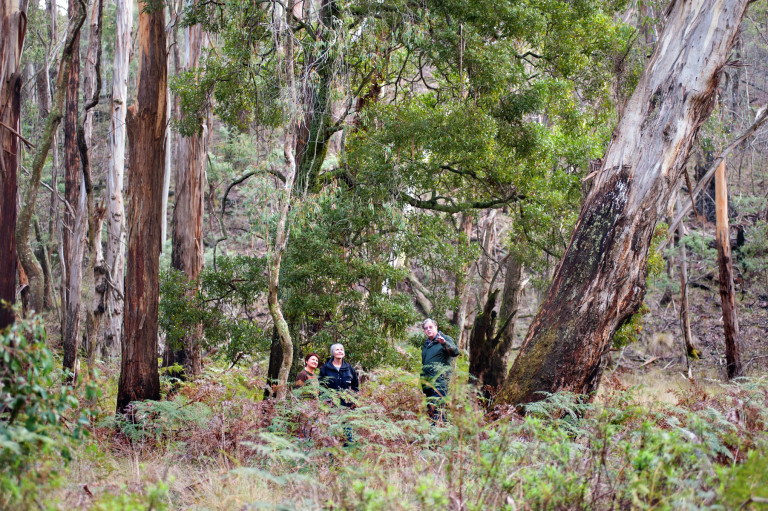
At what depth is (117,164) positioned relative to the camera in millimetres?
14375

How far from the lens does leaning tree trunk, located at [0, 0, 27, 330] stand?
22.9 ft

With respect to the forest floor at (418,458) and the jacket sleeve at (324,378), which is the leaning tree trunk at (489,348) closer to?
the forest floor at (418,458)

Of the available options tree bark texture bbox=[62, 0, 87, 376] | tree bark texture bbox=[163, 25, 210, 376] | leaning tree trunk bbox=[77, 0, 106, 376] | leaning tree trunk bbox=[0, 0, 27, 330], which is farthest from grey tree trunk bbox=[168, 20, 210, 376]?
leaning tree trunk bbox=[0, 0, 27, 330]

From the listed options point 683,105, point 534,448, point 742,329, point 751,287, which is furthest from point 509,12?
point 751,287

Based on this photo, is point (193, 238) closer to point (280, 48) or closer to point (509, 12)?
point (280, 48)

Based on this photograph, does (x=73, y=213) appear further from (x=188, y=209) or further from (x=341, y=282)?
(x=341, y=282)

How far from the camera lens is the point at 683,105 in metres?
8.09

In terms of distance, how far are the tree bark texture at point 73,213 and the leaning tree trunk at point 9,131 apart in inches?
182

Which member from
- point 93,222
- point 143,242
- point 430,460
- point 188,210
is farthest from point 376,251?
point 188,210

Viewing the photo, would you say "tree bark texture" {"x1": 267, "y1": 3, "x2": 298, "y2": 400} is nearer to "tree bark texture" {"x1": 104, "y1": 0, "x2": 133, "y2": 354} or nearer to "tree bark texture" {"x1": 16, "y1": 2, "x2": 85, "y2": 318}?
"tree bark texture" {"x1": 16, "y1": 2, "x2": 85, "y2": 318}

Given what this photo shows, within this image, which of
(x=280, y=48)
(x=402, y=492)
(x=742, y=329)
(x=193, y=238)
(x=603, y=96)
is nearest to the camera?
(x=402, y=492)

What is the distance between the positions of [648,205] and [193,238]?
9967mm

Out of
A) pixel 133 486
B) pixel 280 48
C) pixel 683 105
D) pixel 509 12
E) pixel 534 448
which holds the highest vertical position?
pixel 509 12

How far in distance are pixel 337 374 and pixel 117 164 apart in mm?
9287
